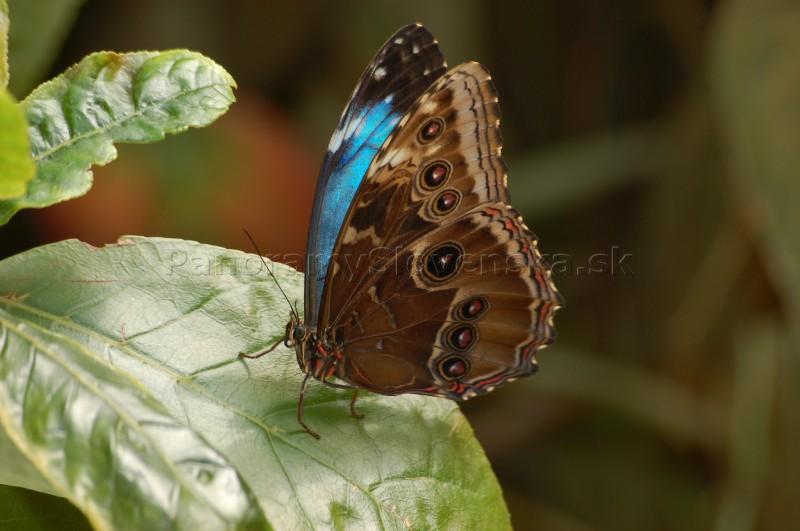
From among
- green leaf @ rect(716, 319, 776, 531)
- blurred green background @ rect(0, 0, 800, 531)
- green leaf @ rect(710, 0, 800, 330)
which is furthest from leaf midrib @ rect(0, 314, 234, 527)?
→ green leaf @ rect(716, 319, 776, 531)

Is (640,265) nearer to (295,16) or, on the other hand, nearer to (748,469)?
(748,469)

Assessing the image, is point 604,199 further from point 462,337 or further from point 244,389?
point 244,389

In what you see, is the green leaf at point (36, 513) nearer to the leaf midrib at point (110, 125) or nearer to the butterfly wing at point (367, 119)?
the leaf midrib at point (110, 125)

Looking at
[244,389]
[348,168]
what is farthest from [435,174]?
[244,389]

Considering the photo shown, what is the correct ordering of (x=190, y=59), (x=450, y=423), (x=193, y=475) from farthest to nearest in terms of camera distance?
(x=450, y=423) < (x=190, y=59) < (x=193, y=475)

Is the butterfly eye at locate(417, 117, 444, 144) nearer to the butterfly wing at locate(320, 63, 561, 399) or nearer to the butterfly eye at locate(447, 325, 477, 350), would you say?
the butterfly wing at locate(320, 63, 561, 399)

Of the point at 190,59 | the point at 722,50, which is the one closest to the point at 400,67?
the point at 190,59

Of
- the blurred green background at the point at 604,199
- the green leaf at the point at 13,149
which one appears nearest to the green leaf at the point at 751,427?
the blurred green background at the point at 604,199
